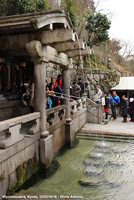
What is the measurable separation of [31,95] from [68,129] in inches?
99.2

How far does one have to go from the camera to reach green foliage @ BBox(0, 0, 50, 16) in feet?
43.1

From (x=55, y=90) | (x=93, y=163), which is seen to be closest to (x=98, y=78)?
(x=55, y=90)

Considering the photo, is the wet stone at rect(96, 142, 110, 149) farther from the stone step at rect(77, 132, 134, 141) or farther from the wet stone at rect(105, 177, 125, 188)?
the wet stone at rect(105, 177, 125, 188)

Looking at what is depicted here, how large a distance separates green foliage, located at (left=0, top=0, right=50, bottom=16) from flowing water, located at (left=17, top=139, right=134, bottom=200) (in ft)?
34.0

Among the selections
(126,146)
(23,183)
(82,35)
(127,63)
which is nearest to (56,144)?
(23,183)

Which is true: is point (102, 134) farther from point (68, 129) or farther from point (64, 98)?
point (64, 98)

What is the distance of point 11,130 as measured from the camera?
A: 4590 millimetres

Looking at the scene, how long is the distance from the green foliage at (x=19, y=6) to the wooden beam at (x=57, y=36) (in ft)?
29.3

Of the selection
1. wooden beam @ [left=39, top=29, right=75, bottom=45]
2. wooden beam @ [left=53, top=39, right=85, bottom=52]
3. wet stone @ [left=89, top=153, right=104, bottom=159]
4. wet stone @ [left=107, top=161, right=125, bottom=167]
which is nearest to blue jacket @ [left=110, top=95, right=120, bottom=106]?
wet stone @ [left=89, top=153, right=104, bottom=159]

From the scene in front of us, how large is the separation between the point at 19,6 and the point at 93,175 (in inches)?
481

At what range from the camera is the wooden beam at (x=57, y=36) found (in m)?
5.60

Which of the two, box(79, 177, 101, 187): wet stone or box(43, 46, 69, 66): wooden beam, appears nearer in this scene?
box(79, 177, 101, 187): wet stone

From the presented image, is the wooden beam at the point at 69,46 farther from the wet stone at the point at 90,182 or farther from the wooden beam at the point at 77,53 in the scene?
the wet stone at the point at 90,182

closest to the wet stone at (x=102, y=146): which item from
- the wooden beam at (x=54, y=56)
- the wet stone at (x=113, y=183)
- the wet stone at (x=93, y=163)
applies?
the wet stone at (x=93, y=163)
